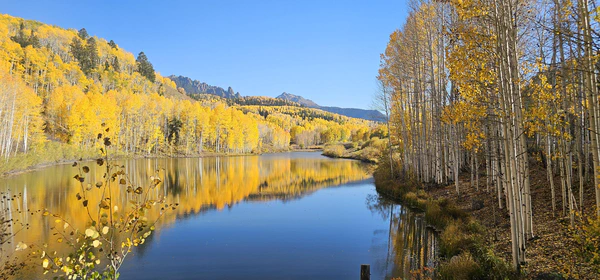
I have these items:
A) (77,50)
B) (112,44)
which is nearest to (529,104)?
(77,50)

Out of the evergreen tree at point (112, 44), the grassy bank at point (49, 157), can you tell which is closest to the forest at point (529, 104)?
the grassy bank at point (49, 157)

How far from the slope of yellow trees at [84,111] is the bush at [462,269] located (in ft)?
83.3

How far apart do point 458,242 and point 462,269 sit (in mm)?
2619

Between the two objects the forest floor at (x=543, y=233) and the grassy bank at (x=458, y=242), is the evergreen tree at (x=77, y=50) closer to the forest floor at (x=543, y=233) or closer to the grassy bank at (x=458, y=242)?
the grassy bank at (x=458, y=242)

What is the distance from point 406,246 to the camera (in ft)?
37.8

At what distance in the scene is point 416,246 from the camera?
11438 millimetres

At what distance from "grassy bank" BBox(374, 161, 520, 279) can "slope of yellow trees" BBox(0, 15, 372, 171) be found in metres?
22.8

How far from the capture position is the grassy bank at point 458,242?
282 inches

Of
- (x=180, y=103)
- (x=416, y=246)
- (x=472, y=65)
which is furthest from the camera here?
(x=180, y=103)

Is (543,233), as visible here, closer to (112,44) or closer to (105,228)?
(105,228)

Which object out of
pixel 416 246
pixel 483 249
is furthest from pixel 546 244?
pixel 416 246

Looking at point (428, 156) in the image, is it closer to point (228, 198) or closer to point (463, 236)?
point (463, 236)

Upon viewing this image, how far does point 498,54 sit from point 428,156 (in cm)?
1401

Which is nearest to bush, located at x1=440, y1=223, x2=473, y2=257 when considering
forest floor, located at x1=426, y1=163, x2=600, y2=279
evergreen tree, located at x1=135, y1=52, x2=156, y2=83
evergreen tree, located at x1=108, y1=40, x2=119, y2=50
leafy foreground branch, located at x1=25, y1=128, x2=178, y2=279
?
forest floor, located at x1=426, y1=163, x2=600, y2=279
